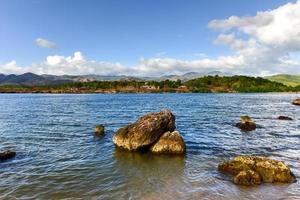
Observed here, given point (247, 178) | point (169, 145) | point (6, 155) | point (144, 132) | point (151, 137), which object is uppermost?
point (144, 132)

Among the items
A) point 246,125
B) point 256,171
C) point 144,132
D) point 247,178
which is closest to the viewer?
point 247,178

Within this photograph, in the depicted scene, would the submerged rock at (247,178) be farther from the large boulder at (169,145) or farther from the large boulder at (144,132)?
the large boulder at (144,132)

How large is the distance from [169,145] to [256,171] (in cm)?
938

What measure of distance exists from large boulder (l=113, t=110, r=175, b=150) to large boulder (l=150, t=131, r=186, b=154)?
908mm

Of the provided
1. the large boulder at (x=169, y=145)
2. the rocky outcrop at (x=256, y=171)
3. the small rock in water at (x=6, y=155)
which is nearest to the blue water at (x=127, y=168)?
the small rock in water at (x=6, y=155)

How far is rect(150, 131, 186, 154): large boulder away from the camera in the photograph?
92.1ft

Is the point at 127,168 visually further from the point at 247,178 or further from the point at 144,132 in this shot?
the point at 247,178

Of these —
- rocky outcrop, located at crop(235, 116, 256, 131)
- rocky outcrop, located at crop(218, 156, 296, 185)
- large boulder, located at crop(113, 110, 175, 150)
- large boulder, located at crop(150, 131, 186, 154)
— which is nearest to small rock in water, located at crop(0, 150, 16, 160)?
large boulder, located at crop(113, 110, 175, 150)

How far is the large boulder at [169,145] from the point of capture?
28073 millimetres

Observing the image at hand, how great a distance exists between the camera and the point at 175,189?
1841 cm

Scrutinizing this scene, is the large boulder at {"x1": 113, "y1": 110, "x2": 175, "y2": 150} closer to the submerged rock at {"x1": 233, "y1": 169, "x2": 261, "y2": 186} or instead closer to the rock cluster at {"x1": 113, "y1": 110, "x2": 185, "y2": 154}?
the rock cluster at {"x1": 113, "y1": 110, "x2": 185, "y2": 154}

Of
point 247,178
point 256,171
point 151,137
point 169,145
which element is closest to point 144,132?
point 151,137

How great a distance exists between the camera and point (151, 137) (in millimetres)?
29484

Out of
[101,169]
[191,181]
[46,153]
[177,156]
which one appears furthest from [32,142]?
[191,181]
